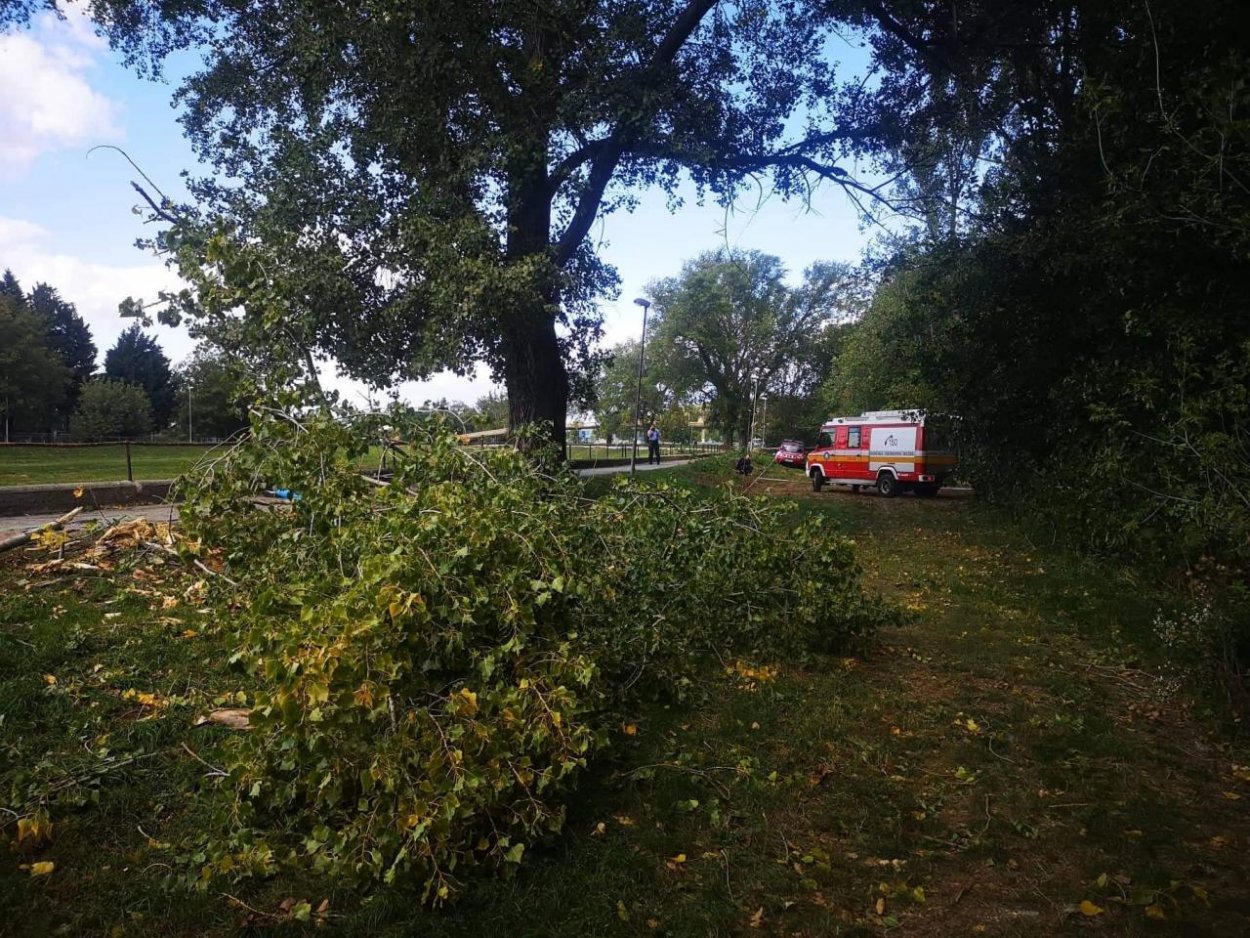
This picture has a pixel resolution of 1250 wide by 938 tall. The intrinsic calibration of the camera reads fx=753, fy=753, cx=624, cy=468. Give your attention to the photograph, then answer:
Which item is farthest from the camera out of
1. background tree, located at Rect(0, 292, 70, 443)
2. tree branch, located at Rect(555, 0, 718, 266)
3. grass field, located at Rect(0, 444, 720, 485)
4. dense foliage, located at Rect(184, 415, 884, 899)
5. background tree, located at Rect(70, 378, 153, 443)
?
background tree, located at Rect(70, 378, 153, 443)

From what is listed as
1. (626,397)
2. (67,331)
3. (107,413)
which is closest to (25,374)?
(107,413)

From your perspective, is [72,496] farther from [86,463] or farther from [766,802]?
[766,802]

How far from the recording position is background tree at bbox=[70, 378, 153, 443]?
3778 cm

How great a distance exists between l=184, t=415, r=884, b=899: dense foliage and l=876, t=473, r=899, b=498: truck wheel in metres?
17.0

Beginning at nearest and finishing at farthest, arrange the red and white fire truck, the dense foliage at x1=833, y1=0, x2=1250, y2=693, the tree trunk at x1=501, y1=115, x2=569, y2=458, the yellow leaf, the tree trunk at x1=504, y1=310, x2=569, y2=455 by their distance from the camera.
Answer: the yellow leaf, the dense foliage at x1=833, y1=0, x2=1250, y2=693, the tree trunk at x1=501, y1=115, x2=569, y2=458, the tree trunk at x1=504, y1=310, x2=569, y2=455, the red and white fire truck

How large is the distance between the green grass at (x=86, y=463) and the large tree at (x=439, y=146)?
492 centimetres

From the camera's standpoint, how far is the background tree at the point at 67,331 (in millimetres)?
48844

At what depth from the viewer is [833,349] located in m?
43.4

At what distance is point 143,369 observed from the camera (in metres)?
49.9

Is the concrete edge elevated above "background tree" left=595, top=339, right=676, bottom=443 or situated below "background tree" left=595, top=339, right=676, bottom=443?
below

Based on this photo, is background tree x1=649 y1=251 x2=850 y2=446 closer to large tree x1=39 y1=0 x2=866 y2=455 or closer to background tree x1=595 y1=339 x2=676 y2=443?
background tree x1=595 y1=339 x2=676 y2=443

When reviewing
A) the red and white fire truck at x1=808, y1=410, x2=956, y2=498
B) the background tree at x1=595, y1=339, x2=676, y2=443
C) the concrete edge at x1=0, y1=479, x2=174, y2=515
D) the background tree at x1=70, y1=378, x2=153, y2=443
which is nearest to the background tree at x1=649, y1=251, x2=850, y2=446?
the background tree at x1=595, y1=339, x2=676, y2=443

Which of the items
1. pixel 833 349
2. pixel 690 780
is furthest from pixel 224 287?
pixel 833 349

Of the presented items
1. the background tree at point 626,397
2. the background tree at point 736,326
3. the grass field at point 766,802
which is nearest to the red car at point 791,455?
the background tree at point 736,326
